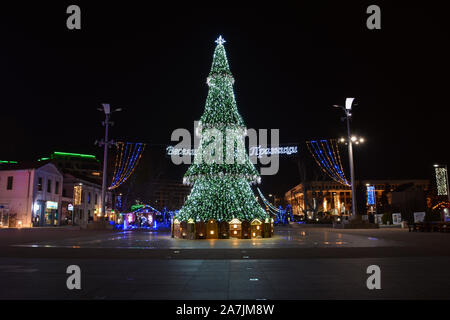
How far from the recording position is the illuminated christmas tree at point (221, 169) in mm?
19766

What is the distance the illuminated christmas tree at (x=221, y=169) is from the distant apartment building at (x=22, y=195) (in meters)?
30.6

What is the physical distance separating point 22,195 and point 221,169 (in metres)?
33.4

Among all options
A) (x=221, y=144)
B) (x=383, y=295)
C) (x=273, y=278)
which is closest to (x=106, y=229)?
(x=221, y=144)

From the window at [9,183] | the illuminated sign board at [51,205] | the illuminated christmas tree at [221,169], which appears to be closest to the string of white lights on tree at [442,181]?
the illuminated christmas tree at [221,169]

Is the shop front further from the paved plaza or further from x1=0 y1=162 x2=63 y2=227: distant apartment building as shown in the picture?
the paved plaza

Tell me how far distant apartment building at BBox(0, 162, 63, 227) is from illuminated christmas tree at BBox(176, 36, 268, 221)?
30641mm

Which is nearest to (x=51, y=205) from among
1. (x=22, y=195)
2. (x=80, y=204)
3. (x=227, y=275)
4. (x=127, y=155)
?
(x=80, y=204)

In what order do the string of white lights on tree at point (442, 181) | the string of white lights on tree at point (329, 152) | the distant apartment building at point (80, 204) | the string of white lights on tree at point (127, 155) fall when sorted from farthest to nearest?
the distant apartment building at point (80, 204)
the string of white lights on tree at point (442, 181)
the string of white lights on tree at point (127, 155)
the string of white lights on tree at point (329, 152)

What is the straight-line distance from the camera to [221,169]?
20109 mm

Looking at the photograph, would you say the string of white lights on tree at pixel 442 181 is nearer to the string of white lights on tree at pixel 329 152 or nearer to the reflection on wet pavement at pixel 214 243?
the string of white lights on tree at pixel 329 152

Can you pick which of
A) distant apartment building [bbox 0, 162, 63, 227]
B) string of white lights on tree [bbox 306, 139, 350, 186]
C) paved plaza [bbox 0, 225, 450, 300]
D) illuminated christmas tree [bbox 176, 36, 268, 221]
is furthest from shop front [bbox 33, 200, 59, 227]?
paved plaza [bbox 0, 225, 450, 300]

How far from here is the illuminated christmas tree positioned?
64.8ft
